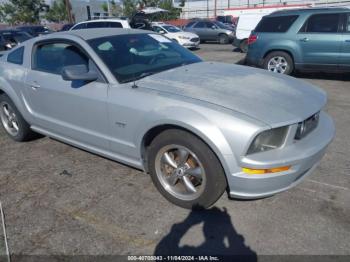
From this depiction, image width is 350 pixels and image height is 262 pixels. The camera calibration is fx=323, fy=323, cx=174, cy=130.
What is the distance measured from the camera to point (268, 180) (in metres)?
2.54

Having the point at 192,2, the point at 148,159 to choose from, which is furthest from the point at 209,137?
the point at 192,2

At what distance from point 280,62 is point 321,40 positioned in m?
1.07

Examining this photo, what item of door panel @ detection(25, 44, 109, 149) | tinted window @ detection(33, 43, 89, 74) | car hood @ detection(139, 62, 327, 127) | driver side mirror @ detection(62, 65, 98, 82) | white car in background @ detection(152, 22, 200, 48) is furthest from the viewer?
white car in background @ detection(152, 22, 200, 48)

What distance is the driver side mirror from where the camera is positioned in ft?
10.6

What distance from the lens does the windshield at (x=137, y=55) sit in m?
3.40

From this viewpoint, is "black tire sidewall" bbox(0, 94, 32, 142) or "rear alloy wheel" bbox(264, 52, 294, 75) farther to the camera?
"rear alloy wheel" bbox(264, 52, 294, 75)

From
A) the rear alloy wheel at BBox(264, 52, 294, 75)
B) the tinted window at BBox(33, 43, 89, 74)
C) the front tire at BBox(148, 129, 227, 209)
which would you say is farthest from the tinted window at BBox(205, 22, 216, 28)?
the front tire at BBox(148, 129, 227, 209)

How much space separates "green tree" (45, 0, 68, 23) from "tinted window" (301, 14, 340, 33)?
138 ft

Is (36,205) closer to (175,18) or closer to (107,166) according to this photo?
(107,166)

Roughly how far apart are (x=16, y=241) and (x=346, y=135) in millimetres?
4207

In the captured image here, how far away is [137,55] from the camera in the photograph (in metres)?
3.66

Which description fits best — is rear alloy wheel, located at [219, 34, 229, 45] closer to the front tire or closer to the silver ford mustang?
the silver ford mustang

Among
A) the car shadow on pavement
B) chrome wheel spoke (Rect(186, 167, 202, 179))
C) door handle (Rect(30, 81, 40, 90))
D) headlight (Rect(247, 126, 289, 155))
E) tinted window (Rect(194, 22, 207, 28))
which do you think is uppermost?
tinted window (Rect(194, 22, 207, 28))

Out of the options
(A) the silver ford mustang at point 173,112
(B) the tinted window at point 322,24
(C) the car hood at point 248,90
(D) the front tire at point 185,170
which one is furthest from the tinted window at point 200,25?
(D) the front tire at point 185,170
